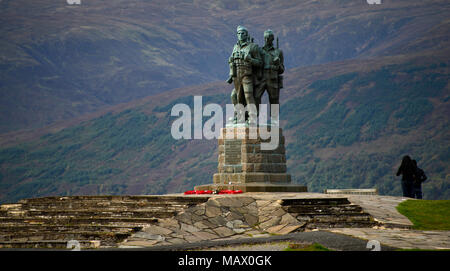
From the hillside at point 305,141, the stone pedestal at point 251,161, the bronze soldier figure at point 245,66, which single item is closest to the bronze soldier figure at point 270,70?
the bronze soldier figure at point 245,66

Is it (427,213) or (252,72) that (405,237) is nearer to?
(427,213)

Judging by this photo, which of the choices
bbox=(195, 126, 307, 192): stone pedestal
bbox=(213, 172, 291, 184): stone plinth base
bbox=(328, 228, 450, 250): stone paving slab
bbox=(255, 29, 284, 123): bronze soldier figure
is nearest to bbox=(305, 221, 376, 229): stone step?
bbox=(328, 228, 450, 250): stone paving slab

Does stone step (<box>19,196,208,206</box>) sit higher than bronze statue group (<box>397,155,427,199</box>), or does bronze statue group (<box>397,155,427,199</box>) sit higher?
bronze statue group (<box>397,155,427,199</box>)

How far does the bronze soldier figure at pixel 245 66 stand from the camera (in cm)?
2266

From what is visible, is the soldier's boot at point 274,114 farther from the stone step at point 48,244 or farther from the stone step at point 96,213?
the stone step at point 48,244

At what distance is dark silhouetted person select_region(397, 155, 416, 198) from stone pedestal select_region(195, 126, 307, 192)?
188 inches

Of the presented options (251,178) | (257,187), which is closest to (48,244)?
(257,187)

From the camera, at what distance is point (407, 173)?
2459 cm

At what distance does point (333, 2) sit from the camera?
124 meters

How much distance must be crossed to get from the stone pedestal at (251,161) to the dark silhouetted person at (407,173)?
4.77 metres

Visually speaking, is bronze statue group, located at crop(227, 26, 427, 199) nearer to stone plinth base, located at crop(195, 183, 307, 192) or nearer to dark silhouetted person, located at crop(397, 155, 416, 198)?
stone plinth base, located at crop(195, 183, 307, 192)

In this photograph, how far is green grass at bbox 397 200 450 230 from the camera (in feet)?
49.6

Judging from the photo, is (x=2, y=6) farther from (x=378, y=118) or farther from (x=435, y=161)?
(x=435, y=161)
